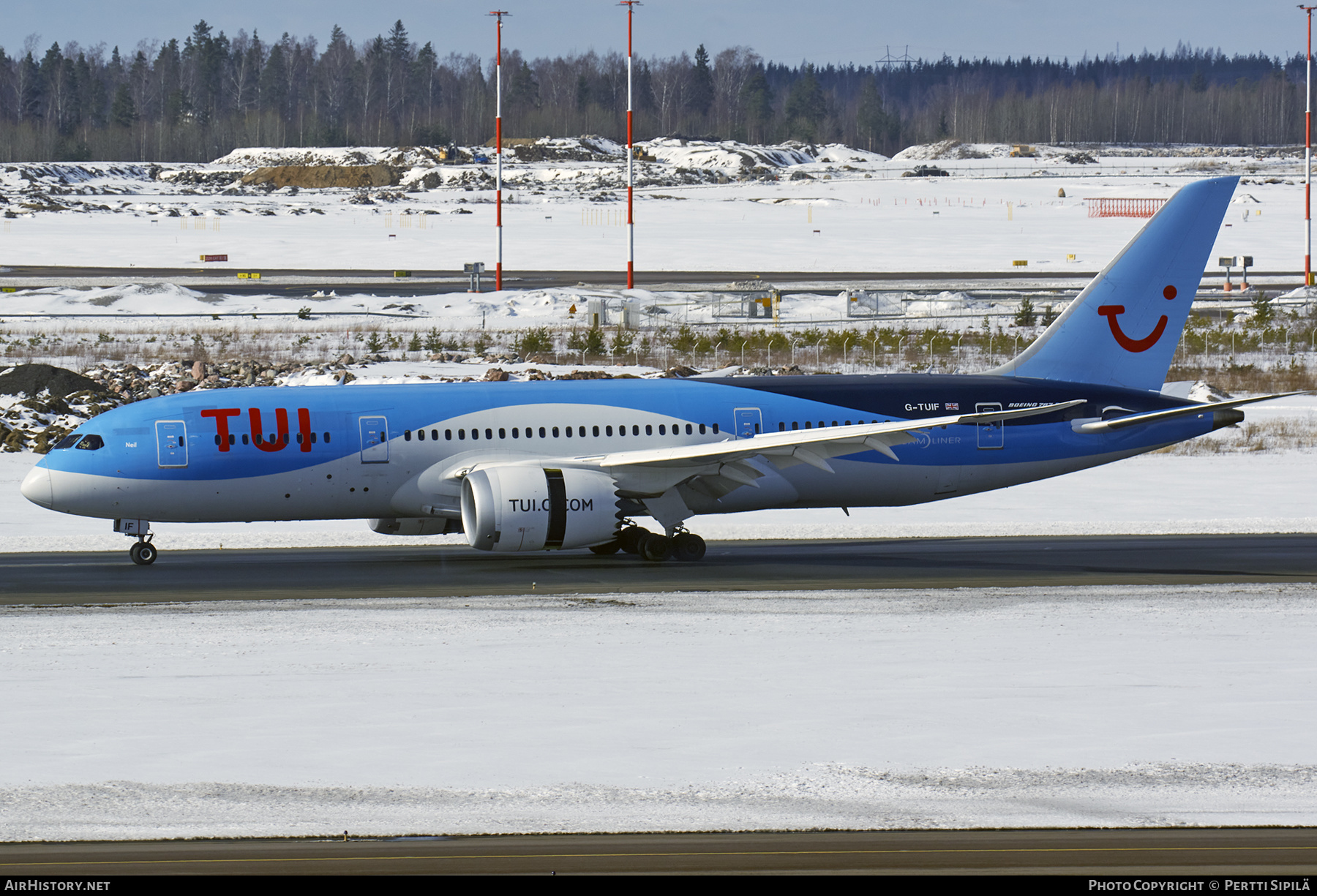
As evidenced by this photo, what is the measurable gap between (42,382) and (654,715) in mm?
42310

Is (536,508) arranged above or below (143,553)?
above

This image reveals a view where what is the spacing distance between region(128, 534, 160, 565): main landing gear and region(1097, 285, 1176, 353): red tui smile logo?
21.8 metres

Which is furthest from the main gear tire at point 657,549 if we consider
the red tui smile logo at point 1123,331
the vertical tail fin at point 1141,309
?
the red tui smile logo at point 1123,331

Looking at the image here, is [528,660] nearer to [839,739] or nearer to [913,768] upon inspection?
[839,739]

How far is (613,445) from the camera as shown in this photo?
3297 cm

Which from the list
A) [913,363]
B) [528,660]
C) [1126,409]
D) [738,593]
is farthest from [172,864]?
[913,363]

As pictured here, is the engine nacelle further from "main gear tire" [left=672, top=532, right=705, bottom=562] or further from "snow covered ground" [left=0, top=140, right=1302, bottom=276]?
"snow covered ground" [left=0, top=140, right=1302, bottom=276]

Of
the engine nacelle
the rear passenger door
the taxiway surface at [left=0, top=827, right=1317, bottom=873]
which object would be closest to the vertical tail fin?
the engine nacelle

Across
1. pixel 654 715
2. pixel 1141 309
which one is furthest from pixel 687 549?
pixel 654 715

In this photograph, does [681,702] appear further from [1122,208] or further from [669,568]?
[1122,208]

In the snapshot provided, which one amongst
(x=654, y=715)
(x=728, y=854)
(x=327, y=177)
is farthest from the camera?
(x=327, y=177)

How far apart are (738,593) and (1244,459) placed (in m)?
26.5

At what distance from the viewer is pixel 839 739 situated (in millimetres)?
17781
